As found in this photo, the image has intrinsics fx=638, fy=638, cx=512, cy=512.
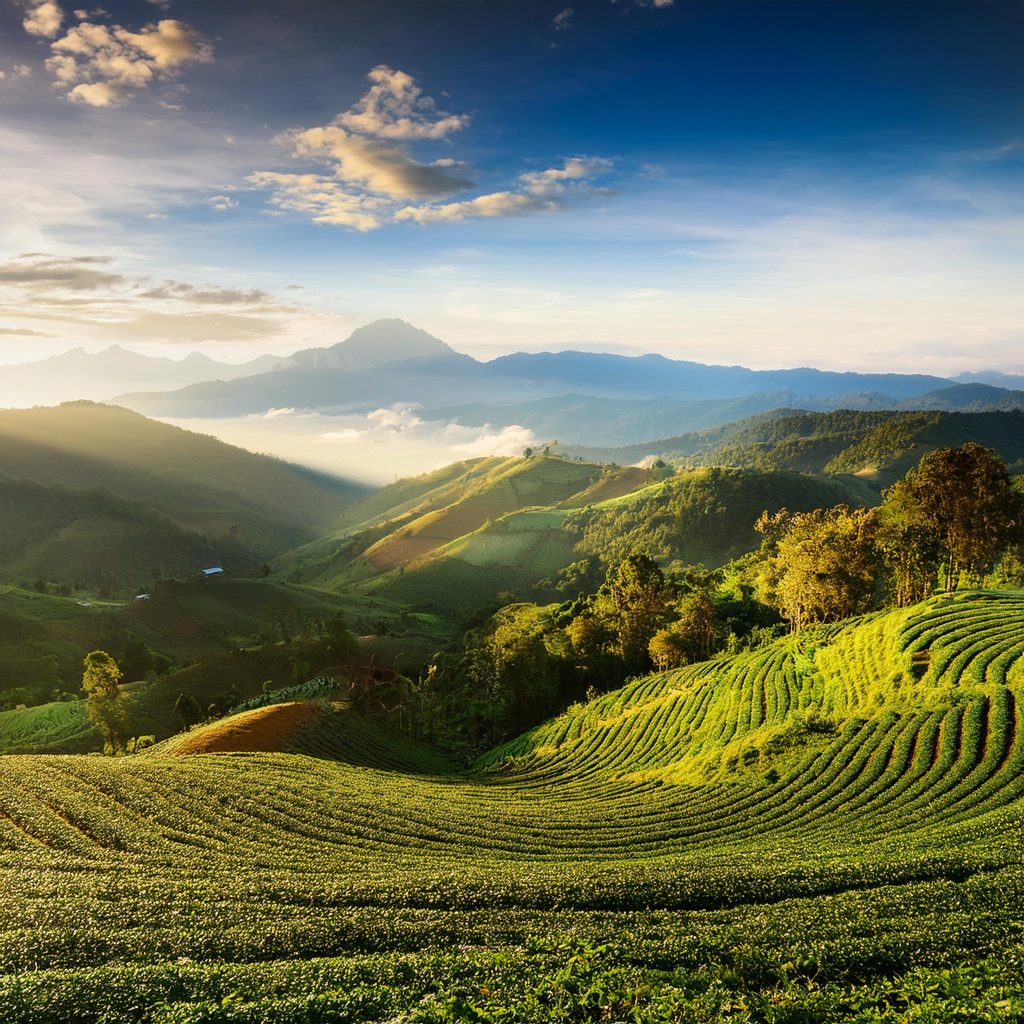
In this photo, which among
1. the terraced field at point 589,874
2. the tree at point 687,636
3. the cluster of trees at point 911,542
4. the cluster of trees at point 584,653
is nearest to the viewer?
the terraced field at point 589,874

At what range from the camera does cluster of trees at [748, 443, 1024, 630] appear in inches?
2443

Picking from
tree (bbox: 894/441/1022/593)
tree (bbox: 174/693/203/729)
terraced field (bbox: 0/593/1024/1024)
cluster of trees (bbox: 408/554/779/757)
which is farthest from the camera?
tree (bbox: 174/693/203/729)

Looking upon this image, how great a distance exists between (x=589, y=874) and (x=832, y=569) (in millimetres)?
61425

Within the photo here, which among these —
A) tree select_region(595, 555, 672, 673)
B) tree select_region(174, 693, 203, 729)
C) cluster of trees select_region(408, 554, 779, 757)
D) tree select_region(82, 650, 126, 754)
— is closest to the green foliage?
cluster of trees select_region(408, 554, 779, 757)

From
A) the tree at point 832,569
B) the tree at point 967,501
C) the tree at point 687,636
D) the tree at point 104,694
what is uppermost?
the tree at point 967,501

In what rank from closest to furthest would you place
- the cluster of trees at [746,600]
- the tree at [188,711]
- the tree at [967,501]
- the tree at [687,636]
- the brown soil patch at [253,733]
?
the brown soil patch at [253,733]
the tree at [967,501]
the cluster of trees at [746,600]
the tree at [687,636]
the tree at [188,711]

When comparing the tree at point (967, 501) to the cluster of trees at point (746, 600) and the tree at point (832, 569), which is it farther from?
the tree at point (832, 569)

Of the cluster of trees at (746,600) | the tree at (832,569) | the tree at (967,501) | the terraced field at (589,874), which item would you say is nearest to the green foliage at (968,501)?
the tree at (967,501)

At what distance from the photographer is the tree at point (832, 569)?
77438 millimetres

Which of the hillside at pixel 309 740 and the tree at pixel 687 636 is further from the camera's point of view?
the tree at pixel 687 636

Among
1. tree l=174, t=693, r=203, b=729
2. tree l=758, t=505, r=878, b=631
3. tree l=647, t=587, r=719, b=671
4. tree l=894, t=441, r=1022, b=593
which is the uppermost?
tree l=894, t=441, r=1022, b=593

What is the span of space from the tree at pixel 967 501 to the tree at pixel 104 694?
95.6 meters

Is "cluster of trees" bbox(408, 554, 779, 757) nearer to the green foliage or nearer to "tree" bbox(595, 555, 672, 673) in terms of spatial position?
"tree" bbox(595, 555, 672, 673)

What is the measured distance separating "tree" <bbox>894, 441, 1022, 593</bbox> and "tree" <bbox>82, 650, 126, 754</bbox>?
9556cm
